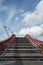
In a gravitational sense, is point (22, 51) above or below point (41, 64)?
above

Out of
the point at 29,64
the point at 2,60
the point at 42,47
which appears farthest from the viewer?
the point at 42,47

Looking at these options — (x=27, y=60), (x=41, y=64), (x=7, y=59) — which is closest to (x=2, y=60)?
(x=7, y=59)

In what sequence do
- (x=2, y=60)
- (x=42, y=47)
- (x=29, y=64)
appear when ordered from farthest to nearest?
(x=42, y=47)
(x=2, y=60)
(x=29, y=64)

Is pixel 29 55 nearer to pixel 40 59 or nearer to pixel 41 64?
pixel 40 59

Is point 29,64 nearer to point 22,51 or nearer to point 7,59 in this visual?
point 7,59

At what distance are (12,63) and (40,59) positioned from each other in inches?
81.9

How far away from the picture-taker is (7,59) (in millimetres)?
14812

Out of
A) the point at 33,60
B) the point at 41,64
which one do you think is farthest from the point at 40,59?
the point at 41,64

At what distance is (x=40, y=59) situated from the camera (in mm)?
15055

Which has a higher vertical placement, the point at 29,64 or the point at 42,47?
the point at 42,47

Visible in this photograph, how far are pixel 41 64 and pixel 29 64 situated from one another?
62 cm

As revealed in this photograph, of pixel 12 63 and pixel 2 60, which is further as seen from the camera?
pixel 2 60

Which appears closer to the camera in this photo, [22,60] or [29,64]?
[29,64]

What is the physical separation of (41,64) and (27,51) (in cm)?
403
